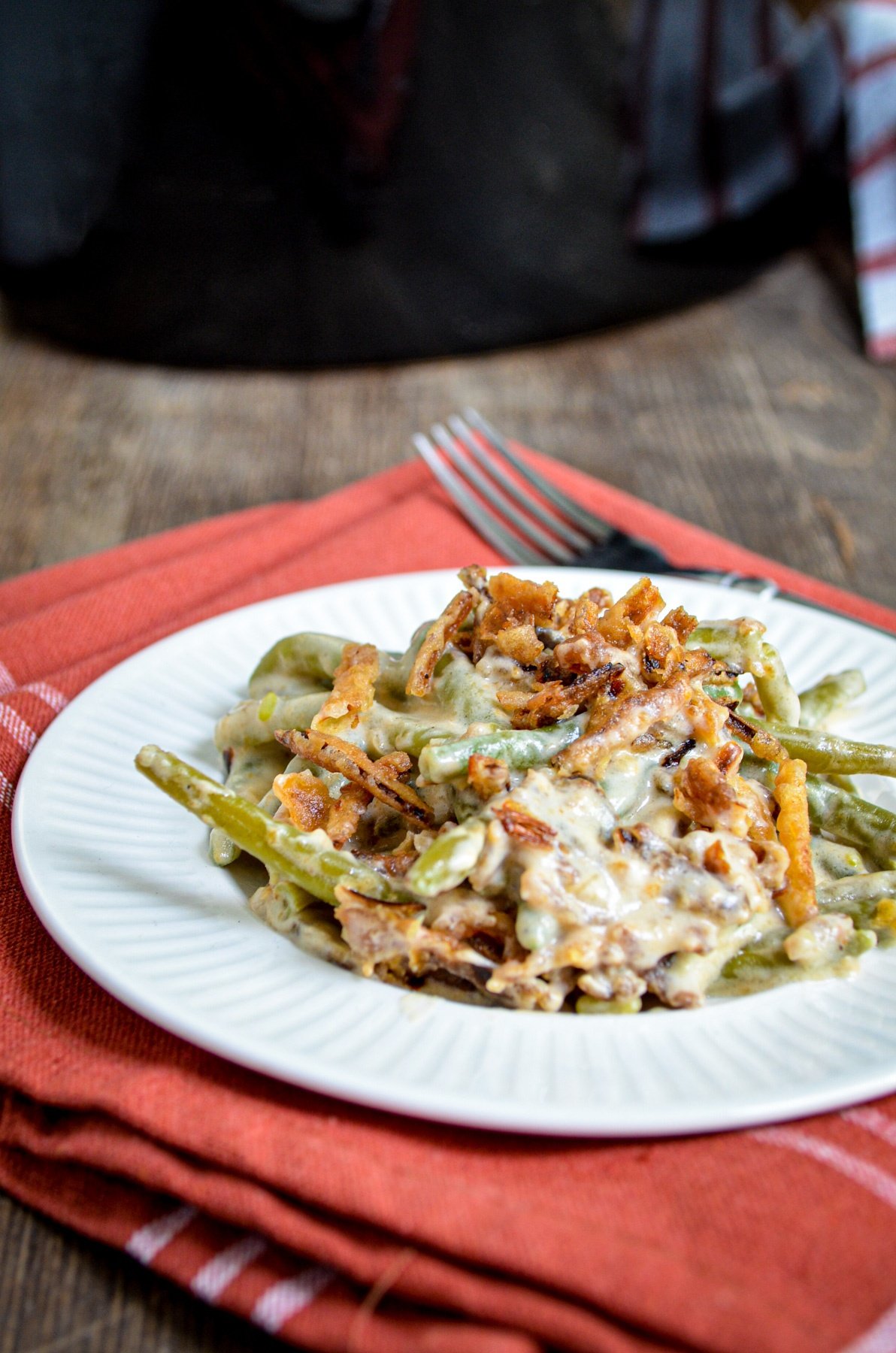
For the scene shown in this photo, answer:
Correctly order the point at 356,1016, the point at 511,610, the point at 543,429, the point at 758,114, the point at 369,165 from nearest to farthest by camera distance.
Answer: the point at 356,1016 < the point at 511,610 < the point at 369,165 < the point at 543,429 < the point at 758,114

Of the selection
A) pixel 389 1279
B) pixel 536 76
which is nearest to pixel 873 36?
pixel 536 76

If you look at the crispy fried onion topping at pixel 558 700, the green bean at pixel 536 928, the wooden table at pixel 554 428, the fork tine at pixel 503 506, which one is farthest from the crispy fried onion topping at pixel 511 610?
the wooden table at pixel 554 428

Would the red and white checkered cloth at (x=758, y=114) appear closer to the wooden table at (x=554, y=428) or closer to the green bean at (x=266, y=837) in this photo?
the wooden table at (x=554, y=428)

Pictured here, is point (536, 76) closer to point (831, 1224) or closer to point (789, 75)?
point (789, 75)

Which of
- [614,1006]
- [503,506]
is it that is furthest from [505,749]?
[503,506]

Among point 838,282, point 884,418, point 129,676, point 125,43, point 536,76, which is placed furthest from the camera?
point 838,282

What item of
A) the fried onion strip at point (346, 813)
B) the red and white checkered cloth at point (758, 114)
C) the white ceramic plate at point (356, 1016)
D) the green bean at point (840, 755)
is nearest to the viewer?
the white ceramic plate at point (356, 1016)

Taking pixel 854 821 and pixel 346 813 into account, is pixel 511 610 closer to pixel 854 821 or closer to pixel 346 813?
pixel 346 813
